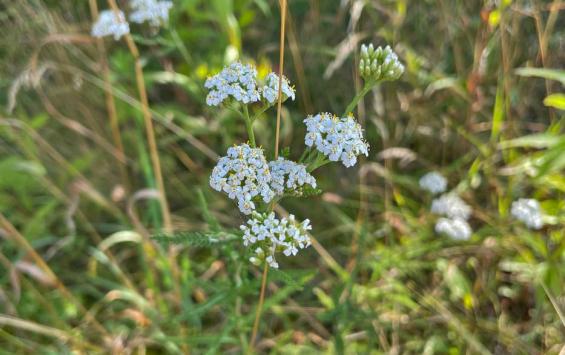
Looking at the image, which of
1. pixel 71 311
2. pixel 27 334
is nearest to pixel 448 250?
pixel 71 311

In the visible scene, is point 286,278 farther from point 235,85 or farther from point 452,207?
point 452,207

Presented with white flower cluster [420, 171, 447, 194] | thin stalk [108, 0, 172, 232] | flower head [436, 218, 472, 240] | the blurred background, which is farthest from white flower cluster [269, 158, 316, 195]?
white flower cluster [420, 171, 447, 194]

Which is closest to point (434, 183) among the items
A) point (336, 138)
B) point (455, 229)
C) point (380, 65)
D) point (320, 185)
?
point (455, 229)

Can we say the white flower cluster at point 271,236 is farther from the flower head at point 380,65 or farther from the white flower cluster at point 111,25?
the white flower cluster at point 111,25

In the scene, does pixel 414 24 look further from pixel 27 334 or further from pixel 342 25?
pixel 27 334

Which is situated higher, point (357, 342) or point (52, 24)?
point (52, 24)

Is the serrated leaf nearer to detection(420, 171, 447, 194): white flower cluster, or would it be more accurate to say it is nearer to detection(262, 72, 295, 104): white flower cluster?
detection(262, 72, 295, 104): white flower cluster

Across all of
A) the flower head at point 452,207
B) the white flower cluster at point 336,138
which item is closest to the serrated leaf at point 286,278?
the white flower cluster at point 336,138
